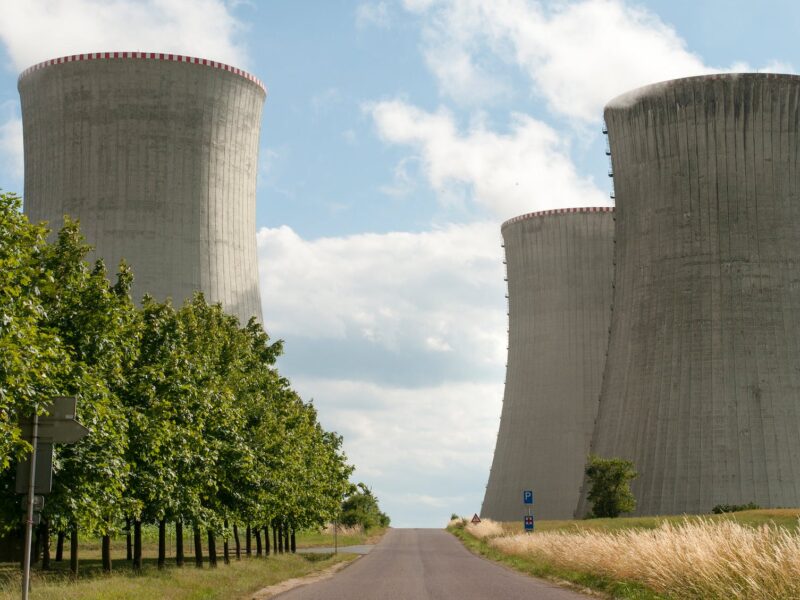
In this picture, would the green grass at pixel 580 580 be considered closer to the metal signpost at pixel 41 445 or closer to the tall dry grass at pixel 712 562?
the tall dry grass at pixel 712 562

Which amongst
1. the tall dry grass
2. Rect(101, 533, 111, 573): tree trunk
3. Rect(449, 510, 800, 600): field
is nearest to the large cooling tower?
Rect(101, 533, 111, 573): tree trunk

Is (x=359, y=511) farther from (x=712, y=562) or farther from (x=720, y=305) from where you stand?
(x=712, y=562)

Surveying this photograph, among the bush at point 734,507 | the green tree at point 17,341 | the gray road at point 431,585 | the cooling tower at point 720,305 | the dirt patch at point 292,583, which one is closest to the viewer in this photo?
the green tree at point 17,341

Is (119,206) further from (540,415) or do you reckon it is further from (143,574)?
(540,415)

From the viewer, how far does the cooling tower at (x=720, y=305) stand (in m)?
37.5

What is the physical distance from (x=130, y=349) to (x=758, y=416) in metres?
26.2

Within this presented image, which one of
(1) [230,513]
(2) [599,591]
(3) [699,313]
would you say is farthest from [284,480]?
(3) [699,313]

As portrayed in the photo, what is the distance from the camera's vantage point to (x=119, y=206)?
36.7 meters

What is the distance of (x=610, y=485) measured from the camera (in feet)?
140

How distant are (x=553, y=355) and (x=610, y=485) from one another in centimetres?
1295

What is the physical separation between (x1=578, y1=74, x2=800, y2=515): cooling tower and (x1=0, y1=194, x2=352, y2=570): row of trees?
15.3 meters

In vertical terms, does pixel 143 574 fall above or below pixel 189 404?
below

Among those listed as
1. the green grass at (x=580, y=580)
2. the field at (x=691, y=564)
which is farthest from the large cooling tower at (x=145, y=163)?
the field at (x=691, y=564)

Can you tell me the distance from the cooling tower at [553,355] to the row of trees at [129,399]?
85.6ft
